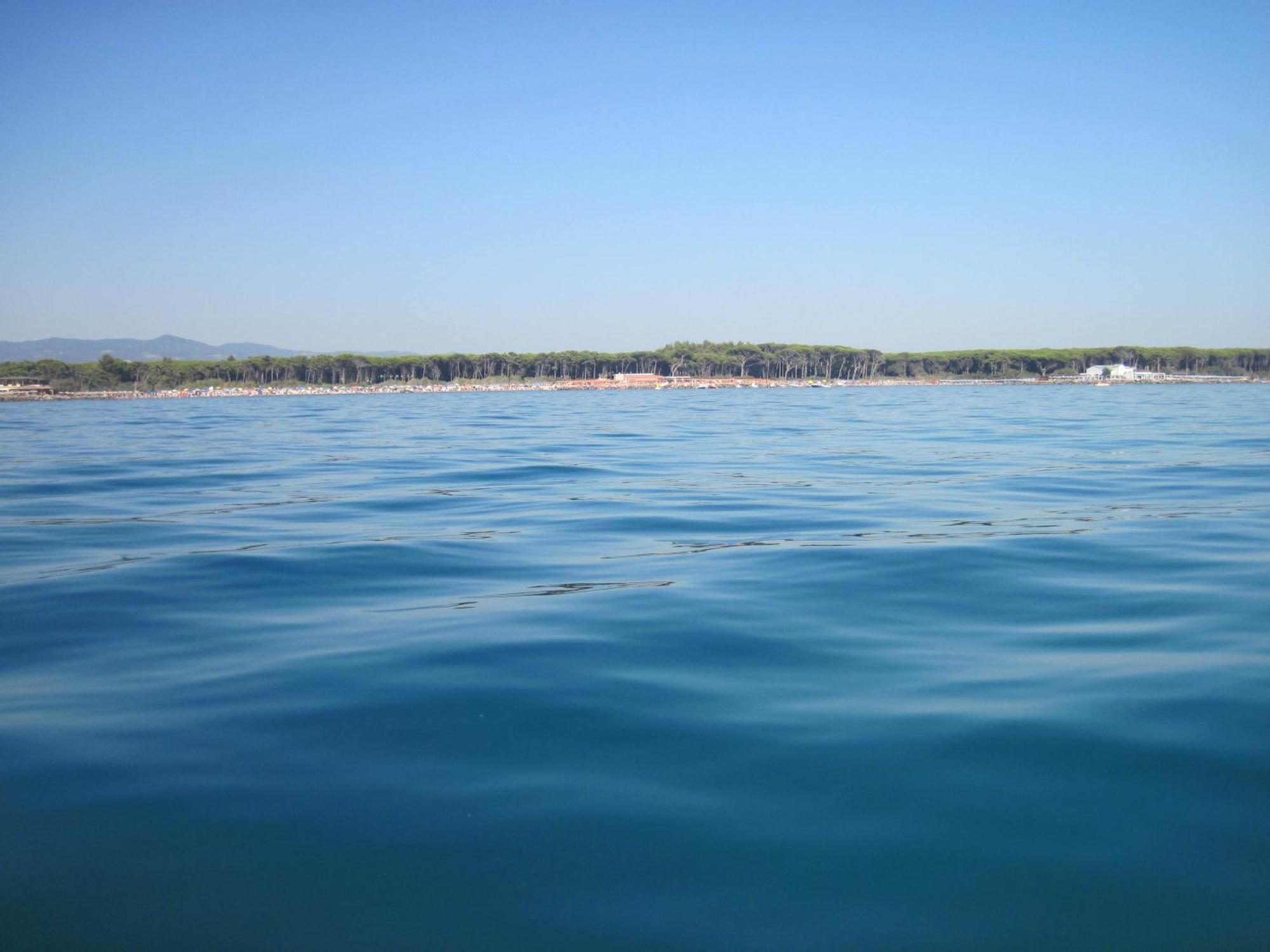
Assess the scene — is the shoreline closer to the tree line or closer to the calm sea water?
the tree line

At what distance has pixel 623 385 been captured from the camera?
459 feet

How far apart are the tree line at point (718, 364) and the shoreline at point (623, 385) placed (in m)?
3.77

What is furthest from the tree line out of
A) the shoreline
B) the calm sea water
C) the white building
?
the calm sea water

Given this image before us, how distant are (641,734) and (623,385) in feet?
448

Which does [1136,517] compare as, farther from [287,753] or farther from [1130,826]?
[287,753]

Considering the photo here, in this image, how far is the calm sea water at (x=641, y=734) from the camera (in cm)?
280

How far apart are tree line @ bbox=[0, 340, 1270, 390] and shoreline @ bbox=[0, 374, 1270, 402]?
3771 millimetres

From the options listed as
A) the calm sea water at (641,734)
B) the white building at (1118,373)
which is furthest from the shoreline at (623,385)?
the calm sea water at (641,734)

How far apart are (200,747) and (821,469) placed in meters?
12.6

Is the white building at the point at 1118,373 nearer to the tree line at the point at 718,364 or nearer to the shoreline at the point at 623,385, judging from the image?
the shoreline at the point at 623,385

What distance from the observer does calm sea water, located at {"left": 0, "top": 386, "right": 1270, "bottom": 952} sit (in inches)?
110

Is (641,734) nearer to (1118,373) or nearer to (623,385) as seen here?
(623,385)

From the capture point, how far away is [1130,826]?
3.20 m

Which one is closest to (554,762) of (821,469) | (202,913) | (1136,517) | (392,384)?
(202,913)
